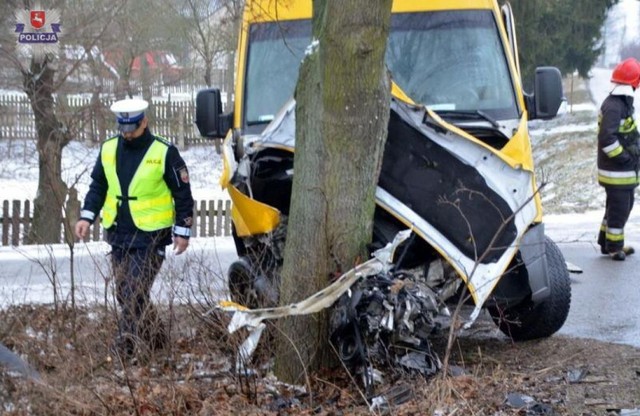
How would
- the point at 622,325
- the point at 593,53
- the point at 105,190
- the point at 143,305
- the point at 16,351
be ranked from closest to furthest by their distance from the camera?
the point at 16,351
the point at 143,305
the point at 105,190
the point at 622,325
the point at 593,53

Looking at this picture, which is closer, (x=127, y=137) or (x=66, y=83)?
(x=127, y=137)

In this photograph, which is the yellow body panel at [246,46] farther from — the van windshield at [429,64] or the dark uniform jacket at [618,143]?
the dark uniform jacket at [618,143]

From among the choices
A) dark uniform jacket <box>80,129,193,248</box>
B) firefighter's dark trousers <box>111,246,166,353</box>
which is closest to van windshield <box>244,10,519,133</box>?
dark uniform jacket <box>80,129,193,248</box>

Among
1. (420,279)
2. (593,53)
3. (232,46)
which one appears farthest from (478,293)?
(593,53)

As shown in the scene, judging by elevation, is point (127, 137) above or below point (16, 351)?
above

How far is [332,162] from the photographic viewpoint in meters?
5.14

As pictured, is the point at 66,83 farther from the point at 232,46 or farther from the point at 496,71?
the point at 496,71

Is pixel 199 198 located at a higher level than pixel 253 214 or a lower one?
lower

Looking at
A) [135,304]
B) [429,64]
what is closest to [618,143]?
[429,64]

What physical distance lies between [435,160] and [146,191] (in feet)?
6.15

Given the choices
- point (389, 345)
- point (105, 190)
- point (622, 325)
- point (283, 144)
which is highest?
point (283, 144)

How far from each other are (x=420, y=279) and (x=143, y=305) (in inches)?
60.2

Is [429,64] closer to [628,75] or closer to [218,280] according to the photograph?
[218,280]

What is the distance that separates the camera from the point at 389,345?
5.06 meters
